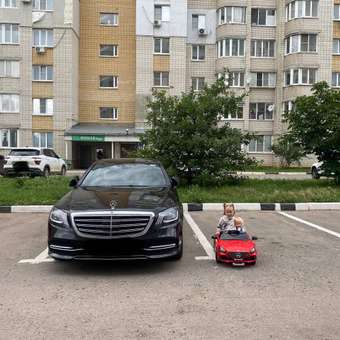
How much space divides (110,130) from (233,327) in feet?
107

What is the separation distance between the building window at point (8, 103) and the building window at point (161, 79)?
11.5m

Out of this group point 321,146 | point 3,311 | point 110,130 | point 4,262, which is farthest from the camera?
point 110,130

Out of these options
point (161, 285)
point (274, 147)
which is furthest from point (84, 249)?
point (274, 147)

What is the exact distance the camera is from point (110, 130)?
35656mm

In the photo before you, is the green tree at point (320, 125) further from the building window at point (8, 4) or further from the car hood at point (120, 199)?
the building window at point (8, 4)

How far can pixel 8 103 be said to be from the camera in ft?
116

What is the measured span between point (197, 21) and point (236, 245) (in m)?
35.5

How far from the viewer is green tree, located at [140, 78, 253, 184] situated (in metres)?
14.5

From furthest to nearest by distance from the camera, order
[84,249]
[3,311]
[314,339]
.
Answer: [84,249], [3,311], [314,339]

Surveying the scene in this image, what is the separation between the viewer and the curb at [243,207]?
11539 millimetres

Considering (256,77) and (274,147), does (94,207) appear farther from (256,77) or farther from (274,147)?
(256,77)

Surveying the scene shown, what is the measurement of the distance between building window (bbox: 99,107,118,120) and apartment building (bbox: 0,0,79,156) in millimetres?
3360

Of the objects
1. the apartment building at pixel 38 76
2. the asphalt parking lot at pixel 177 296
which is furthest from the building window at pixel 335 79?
the asphalt parking lot at pixel 177 296

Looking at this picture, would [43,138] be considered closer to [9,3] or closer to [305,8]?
[9,3]
